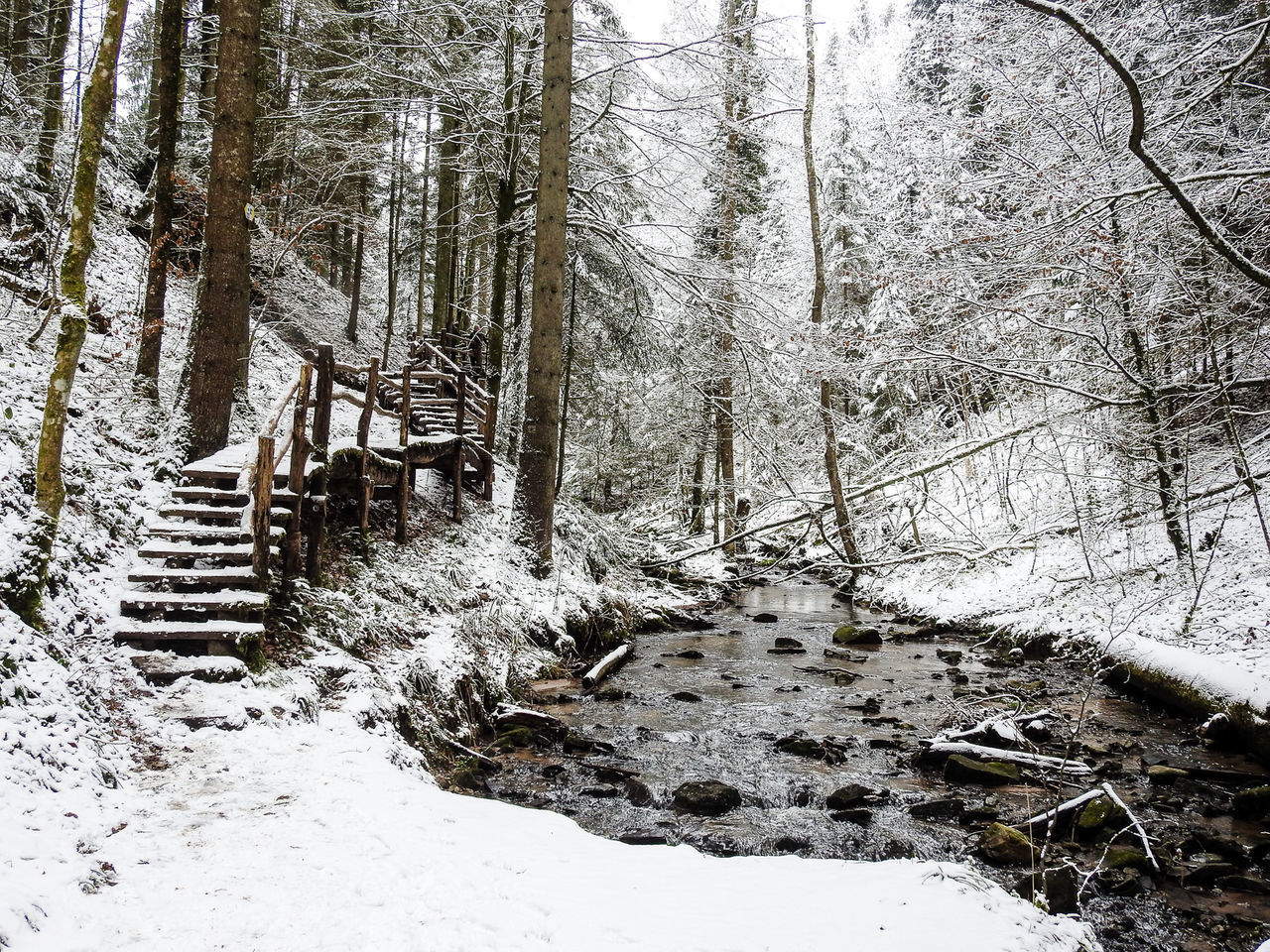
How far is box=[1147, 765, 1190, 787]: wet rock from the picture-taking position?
6504 mm

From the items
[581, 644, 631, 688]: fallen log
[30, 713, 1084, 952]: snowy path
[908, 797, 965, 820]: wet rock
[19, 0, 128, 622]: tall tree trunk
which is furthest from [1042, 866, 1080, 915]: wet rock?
[19, 0, 128, 622]: tall tree trunk

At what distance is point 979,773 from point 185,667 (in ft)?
23.1

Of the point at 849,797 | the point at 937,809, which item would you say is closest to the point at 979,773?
the point at 937,809

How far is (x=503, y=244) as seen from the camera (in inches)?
550

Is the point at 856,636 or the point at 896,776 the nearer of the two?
the point at 896,776

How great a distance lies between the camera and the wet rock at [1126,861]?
16.8 feet

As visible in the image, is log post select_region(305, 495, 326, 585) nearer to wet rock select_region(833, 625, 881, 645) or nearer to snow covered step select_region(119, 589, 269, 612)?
snow covered step select_region(119, 589, 269, 612)

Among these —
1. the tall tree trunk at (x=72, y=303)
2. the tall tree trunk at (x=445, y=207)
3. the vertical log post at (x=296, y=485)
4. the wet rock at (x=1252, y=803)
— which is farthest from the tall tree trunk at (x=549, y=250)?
the wet rock at (x=1252, y=803)

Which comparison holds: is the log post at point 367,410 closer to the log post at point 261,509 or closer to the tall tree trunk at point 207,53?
the log post at point 261,509

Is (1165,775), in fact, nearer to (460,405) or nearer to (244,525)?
(244,525)

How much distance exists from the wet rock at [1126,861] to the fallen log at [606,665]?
601cm

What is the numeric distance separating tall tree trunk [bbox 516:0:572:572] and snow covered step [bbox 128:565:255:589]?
559 centimetres

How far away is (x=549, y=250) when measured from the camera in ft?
37.2

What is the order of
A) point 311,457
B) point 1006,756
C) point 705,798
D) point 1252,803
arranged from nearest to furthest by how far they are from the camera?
point 1252,803
point 705,798
point 1006,756
point 311,457
